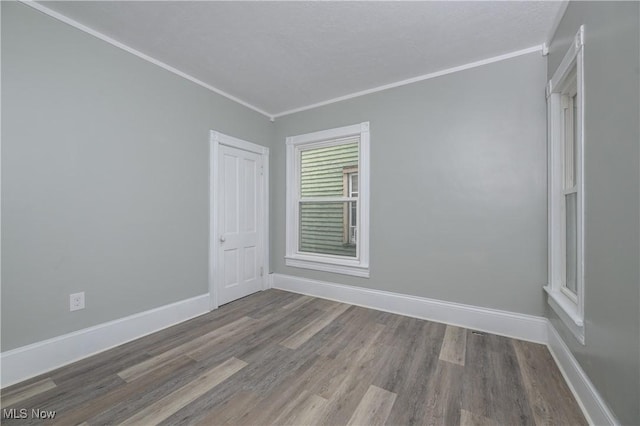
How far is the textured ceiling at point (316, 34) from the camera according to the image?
1883 mm

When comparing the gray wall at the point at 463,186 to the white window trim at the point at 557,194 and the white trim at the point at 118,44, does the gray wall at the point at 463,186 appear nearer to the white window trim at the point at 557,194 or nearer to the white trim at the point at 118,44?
the white window trim at the point at 557,194

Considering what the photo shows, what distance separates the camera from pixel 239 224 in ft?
11.3

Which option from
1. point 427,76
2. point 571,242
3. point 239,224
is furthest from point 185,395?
point 427,76

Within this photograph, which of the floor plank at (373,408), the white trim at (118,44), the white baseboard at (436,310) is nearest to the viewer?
the floor plank at (373,408)

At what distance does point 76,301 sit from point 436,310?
129 inches

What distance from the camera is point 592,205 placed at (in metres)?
1.45

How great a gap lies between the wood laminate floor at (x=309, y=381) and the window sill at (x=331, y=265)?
748 mm

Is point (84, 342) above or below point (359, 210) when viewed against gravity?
below

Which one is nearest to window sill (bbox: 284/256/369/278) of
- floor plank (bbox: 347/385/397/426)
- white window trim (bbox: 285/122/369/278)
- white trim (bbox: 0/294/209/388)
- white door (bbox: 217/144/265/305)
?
white window trim (bbox: 285/122/369/278)

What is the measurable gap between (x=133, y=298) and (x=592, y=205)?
3504 millimetres

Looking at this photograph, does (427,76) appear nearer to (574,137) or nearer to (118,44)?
(574,137)

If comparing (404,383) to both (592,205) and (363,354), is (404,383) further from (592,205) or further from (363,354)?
(592,205)

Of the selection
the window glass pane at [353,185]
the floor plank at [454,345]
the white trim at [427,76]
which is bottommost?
the floor plank at [454,345]

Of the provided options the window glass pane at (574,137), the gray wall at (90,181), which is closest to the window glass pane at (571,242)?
the window glass pane at (574,137)
